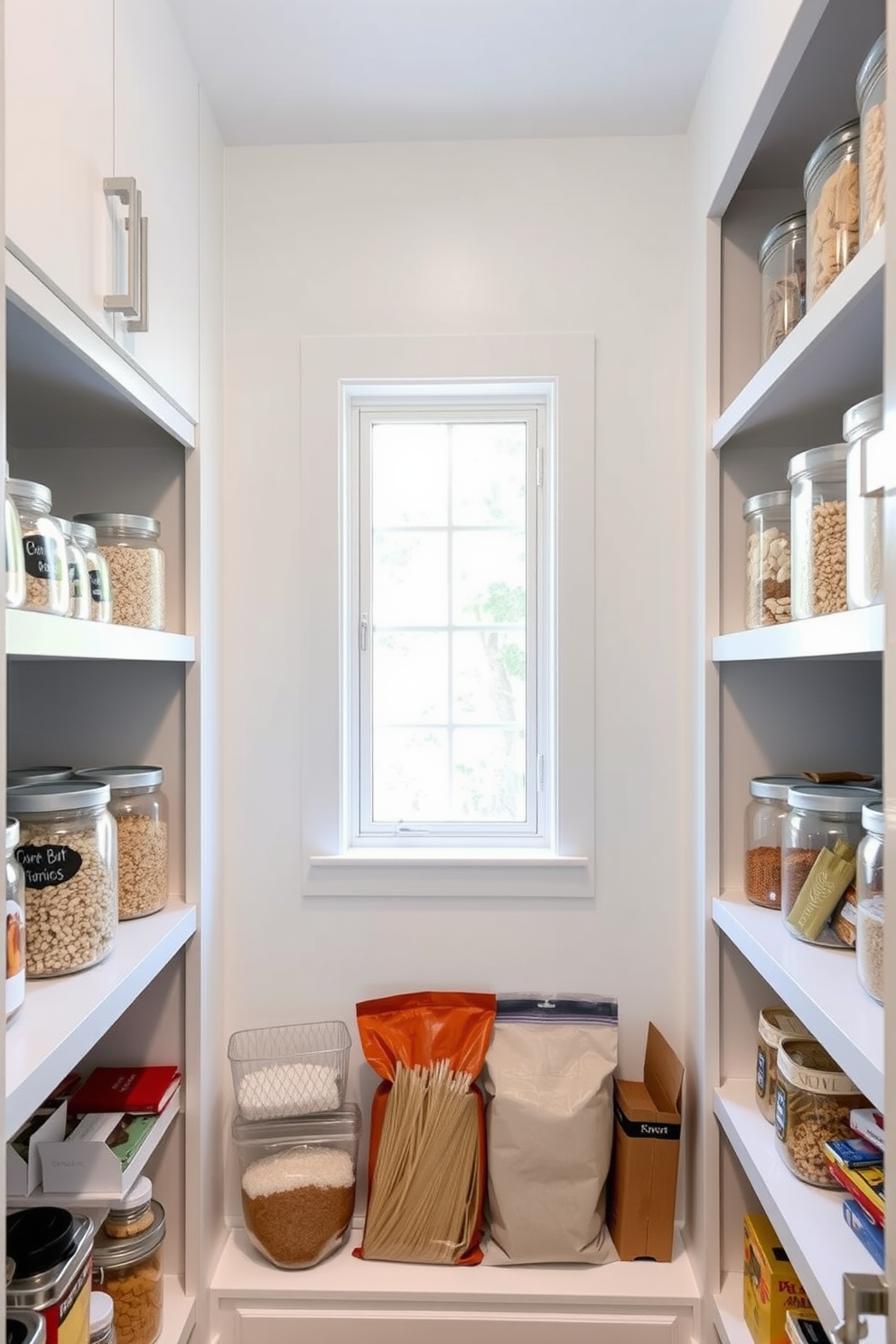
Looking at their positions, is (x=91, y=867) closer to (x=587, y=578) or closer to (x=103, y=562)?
(x=103, y=562)

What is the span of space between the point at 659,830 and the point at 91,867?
1.12m

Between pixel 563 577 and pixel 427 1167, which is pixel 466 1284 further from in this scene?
pixel 563 577

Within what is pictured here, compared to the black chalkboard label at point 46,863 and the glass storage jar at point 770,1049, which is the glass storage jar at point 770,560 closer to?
the glass storage jar at point 770,1049

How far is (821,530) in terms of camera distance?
3.79 feet

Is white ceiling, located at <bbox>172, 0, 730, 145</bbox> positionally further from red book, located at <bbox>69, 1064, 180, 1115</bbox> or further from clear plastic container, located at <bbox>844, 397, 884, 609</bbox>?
red book, located at <bbox>69, 1064, 180, 1115</bbox>

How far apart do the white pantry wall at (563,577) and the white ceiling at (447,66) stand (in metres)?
0.06

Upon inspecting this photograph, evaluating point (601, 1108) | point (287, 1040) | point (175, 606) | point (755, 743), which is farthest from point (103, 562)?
point (601, 1108)

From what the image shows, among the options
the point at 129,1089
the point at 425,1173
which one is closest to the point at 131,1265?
the point at 129,1089

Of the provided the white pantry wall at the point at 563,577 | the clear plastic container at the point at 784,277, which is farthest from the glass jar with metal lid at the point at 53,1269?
the clear plastic container at the point at 784,277

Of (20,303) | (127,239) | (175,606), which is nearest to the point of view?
(20,303)

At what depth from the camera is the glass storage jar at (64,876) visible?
1.17 m

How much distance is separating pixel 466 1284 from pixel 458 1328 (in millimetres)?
74

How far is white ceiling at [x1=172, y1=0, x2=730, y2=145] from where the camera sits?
1469 mm

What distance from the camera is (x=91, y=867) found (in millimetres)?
1223
